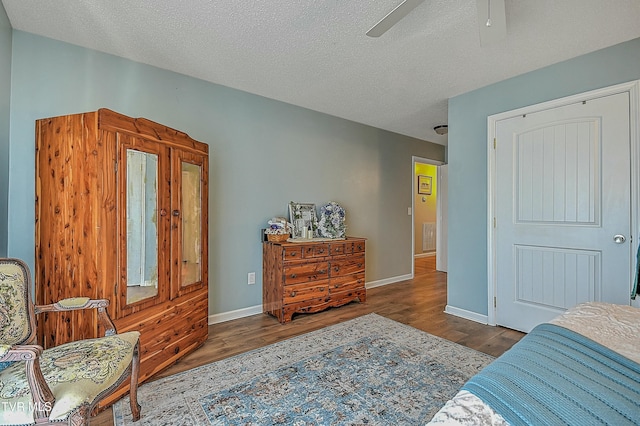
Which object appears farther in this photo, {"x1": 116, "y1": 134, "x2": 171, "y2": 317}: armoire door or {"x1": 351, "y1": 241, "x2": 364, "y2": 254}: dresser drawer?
{"x1": 351, "y1": 241, "x2": 364, "y2": 254}: dresser drawer

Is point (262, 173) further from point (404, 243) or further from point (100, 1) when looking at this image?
point (404, 243)

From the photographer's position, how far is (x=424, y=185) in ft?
23.8

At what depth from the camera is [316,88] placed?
3129 mm

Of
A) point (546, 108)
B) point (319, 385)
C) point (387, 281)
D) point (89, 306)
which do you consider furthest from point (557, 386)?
point (387, 281)

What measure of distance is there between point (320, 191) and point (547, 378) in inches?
129

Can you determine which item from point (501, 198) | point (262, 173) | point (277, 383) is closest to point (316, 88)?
point (262, 173)

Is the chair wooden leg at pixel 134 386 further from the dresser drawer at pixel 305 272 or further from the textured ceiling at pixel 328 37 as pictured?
the textured ceiling at pixel 328 37

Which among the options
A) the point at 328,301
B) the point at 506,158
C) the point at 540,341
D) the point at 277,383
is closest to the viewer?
the point at 540,341

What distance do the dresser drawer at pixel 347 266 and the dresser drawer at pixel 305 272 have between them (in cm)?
11

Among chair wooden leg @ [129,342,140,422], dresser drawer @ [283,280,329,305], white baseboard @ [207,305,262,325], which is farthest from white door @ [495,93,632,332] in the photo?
chair wooden leg @ [129,342,140,422]

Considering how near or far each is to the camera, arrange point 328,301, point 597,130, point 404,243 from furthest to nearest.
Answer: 1. point 404,243
2. point 328,301
3. point 597,130

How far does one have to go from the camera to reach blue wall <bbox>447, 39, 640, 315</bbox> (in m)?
2.60

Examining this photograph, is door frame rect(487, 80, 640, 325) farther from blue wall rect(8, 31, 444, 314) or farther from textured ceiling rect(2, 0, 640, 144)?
blue wall rect(8, 31, 444, 314)

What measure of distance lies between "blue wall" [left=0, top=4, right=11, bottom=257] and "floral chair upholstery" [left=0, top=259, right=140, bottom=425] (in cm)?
81
